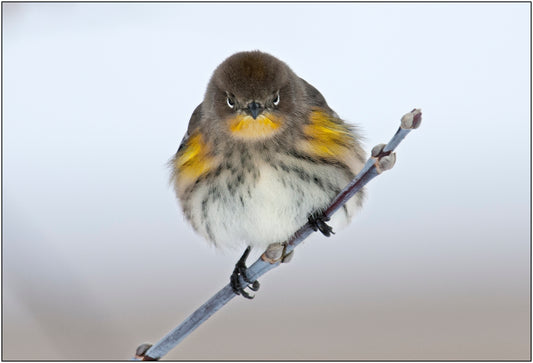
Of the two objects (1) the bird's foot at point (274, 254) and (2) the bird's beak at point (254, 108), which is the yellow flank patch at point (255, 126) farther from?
(1) the bird's foot at point (274, 254)

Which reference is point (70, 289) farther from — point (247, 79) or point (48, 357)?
point (247, 79)

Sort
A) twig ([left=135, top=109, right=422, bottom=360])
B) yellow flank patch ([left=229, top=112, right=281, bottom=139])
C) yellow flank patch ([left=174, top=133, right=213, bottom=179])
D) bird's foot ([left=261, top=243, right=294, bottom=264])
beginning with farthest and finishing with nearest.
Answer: yellow flank patch ([left=174, top=133, right=213, bottom=179])
yellow flank patch ([left=229, top=112, right=281, bottom=139])
bird's foot ([left=261, top=243, right=294, bottom=264])
twig ([left=135, top=109, right=422, bottom=360])

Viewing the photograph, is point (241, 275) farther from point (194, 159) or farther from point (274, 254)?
point (274, 254)

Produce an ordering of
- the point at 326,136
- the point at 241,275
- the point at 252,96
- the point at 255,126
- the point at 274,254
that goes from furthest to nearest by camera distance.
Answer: the point at 241,275 < the point at 326,136 < the point at 255,126 < the point at 252,96 < the point at 274,254

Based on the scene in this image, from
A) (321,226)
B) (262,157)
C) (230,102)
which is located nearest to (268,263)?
(321,226)

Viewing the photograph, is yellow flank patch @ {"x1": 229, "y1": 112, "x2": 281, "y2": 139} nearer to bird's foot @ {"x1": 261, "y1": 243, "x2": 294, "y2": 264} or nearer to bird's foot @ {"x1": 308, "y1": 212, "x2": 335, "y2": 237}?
bird's foot @ {"x1": 308, "y1": 212, "x2": 335, "y2": 237}

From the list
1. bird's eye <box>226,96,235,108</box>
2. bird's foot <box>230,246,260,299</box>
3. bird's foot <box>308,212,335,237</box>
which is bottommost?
bird's foot <box>230,246,260,299</box>

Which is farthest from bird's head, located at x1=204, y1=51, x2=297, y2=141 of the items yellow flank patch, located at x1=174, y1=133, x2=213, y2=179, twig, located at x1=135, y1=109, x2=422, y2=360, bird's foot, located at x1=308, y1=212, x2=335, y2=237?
twig, located at x1=135, y1=109, x2=422, y2=360
